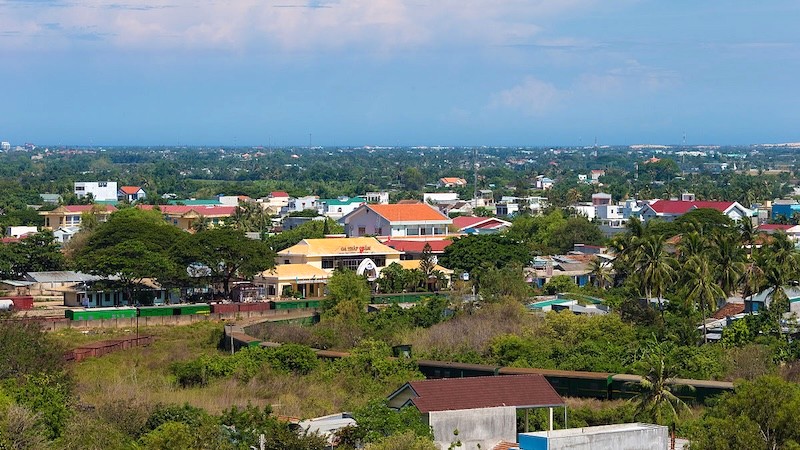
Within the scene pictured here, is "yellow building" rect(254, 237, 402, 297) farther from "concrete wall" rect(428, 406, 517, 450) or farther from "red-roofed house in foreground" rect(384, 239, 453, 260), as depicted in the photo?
"concrete wall" rect(428, 406, 517, 450)

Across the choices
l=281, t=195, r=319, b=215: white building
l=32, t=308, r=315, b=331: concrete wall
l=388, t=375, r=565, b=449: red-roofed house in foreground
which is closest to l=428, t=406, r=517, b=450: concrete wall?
l=388, t=375, r=565, b=449: red-roofed house in foreground

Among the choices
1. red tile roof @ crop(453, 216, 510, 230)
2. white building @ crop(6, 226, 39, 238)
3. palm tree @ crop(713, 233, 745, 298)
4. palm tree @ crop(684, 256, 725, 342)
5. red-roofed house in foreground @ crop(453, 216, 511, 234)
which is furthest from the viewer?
red tile roof @ crop(453, 216, 510, 230)

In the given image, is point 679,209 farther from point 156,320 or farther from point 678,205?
point 156,320

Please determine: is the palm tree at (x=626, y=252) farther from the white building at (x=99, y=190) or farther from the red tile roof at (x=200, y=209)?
the white building at (x=99, y=190)

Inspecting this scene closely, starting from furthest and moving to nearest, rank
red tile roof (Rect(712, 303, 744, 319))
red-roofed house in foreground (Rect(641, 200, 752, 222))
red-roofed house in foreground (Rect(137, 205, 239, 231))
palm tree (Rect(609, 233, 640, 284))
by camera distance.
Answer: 1. red-roofed house in foreground (Rect(137, 205, 239, 231))
2. red-roofed house in foreground (Rect(641, 200, 752, 222))
3. palm tree (Rect(609, 233, 640, 284))
4. red tile roof (Rect(712, 303, 744, 319))

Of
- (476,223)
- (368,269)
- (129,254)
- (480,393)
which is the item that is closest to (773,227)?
(476,223)
